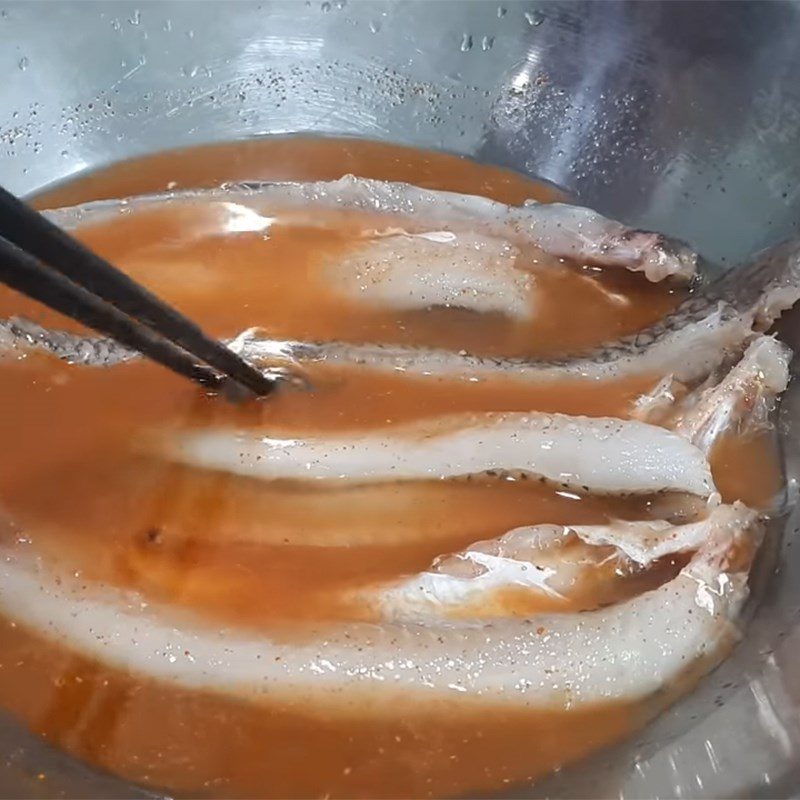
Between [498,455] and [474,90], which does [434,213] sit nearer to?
[474,90]

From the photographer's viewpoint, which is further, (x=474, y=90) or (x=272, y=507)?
(x=474, y=90)

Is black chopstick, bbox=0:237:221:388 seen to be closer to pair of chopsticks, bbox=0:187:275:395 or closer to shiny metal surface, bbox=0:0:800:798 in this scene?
pair of chopsticks, bbox=0:187:275:395

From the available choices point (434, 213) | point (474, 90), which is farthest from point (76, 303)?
point (474, 90)

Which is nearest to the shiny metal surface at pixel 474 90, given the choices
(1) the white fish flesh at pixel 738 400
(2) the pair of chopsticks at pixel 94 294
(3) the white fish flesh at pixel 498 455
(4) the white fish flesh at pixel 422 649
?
(1) the white fish flesh at pixel 738 400

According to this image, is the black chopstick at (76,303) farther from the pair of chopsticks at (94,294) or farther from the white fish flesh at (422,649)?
the white fish flesh at (422,649)

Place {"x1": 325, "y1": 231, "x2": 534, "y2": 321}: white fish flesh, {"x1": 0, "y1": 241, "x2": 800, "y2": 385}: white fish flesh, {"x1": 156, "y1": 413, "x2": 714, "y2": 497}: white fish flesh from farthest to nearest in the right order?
{"x1": 325, "y1": 231, "x2": 534, "y2": 321}: white fish flesh, {"x1": 0, "y1": 241, "x2": 800, "y2": 385}: white fish flesh, {"x1": 156, "y1": 413, "x2": 714, "y2": 497}: white fish flesh

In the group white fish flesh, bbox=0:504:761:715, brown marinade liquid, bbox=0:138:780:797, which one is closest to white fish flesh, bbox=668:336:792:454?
brown marinade liquid, bbox=0:138:780:797
